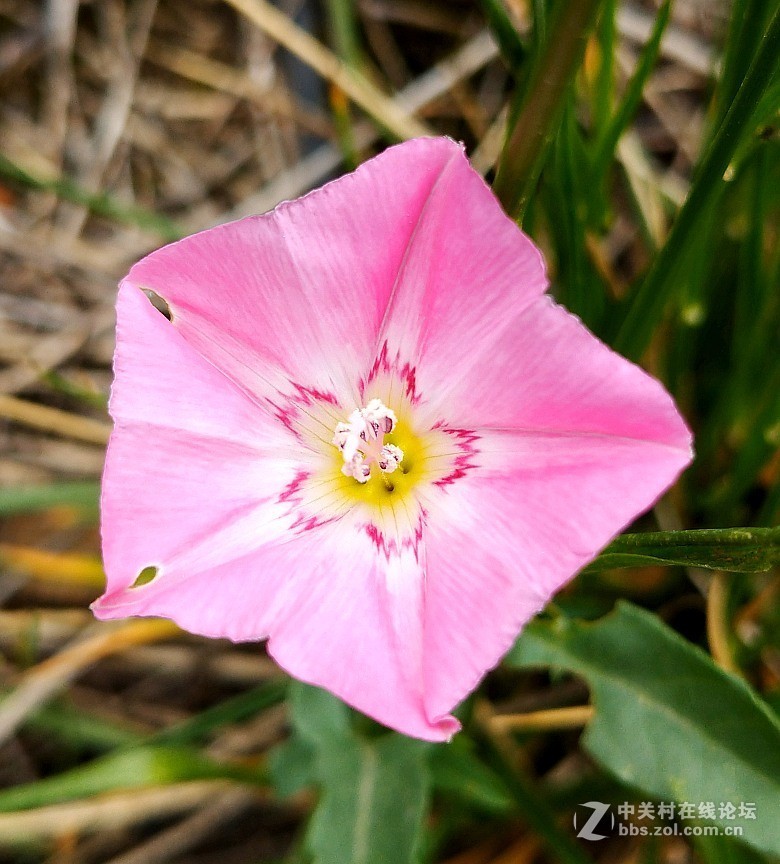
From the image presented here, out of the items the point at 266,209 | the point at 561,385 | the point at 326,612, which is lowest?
the point at 326,612

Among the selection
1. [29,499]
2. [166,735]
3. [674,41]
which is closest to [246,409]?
[29,499]

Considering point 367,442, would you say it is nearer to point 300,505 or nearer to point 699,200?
point 300,505

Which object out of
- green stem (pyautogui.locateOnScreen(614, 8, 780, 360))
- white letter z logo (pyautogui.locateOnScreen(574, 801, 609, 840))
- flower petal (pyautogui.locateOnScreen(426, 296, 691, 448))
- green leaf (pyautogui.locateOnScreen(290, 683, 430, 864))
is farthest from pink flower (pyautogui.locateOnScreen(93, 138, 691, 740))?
white letter z logo (pyautogui.locateOnScreen(574, 801, 609, 840))

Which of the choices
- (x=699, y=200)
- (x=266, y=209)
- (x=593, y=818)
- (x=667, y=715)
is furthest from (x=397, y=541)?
Answer: (x=266, y=209)

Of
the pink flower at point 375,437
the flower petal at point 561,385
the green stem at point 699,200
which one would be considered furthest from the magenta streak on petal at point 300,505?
the green stem at point 699,200

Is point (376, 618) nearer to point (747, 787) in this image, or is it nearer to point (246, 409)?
point (246, 409)

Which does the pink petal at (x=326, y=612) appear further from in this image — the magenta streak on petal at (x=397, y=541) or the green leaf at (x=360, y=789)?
A: the green leaf at (x=360, y=789)

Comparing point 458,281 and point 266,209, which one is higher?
point 458,281
